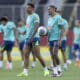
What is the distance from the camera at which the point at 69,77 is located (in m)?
19.2

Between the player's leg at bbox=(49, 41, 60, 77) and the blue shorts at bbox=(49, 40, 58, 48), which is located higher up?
the blue shorts at bbox=(49, 40, 58, 48)

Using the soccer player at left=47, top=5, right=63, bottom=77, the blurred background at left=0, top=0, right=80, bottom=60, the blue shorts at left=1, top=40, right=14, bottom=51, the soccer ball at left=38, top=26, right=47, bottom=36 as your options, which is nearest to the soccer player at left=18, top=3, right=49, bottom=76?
the soccer ball at left=38, top=26, right=47, bottom=36

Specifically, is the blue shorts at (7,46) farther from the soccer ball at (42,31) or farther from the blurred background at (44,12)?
the blurred background at (44,12)

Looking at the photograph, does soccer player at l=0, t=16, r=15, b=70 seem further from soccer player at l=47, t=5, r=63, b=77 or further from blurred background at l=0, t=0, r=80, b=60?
blurred background at l=0, t=0, r=80, b=60

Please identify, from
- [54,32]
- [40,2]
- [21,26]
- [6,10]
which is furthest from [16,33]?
[40,2]

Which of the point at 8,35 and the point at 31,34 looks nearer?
the point at 31,34

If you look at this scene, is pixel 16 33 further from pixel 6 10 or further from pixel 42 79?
pixel 6 10

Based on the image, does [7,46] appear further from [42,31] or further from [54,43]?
[42,31]

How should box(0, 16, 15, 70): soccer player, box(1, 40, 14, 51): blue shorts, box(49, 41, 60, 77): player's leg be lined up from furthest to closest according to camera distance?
box(1, 40, 14, 51): blue shorts
box(0, 16, 15, 70): soccer player
box(49, 41, 60, 77): player's leg

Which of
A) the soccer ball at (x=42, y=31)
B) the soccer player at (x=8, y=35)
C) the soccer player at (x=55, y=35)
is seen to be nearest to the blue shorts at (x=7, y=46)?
the soccer player at (x=8, y=35)

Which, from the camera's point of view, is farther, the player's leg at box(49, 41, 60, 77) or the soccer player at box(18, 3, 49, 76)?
the player's leg at box(49, 41, 60, 77)

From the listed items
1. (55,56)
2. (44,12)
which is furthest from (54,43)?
(44,12)

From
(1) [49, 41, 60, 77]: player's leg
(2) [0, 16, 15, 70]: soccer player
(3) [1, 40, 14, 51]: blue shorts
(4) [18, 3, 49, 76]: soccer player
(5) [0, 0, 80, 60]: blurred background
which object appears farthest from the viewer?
(5) [0, 0, 80, 60]: blurred background

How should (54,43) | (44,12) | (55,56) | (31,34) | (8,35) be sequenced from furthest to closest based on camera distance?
1. (44,12)
2. (8,35)
3. (54,43)
4. (55,56)
5. (31,34)
